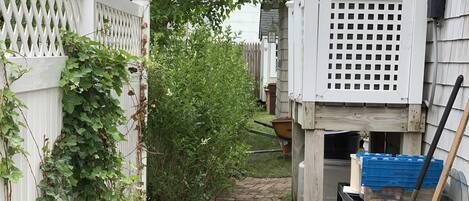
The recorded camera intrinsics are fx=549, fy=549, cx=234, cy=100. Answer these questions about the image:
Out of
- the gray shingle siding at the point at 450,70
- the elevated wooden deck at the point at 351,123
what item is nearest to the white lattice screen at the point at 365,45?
the elevated wooden deck at the point at 351,123

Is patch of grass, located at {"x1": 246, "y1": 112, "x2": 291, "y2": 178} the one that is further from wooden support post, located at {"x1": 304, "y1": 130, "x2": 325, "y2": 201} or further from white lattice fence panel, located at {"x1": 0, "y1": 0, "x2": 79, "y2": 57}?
white lattice fence panel, located at {"x1": 0, "y1": 0, "x2": 79, "y2": 57}

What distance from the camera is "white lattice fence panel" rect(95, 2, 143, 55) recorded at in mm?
3338

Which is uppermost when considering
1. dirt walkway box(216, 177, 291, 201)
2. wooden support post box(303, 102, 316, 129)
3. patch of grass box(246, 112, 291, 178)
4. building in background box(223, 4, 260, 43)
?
building in background box(223, 4, 260, 43)

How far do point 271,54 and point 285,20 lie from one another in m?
7.17

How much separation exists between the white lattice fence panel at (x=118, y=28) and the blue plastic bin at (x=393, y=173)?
6.23ft

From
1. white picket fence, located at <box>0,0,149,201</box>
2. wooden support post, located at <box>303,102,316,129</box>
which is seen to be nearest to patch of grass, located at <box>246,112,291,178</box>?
wooden support post, located at <box>303,102,316,129</box>

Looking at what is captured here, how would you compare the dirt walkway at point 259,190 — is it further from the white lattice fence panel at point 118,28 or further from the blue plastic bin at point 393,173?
the blue plastic bin at point 393,173

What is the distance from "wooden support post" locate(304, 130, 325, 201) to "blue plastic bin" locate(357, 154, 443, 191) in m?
0.88

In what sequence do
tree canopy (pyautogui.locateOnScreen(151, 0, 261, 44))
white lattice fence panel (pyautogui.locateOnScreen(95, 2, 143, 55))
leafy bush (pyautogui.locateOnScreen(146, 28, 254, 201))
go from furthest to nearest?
tree canopy (pyautogui.locateOnScreen(151, 0, 261, 44)) < leafy bush (pyautogui.locateOnScreen(146, 28, 254, 201)) < white lattice fence panel (pyautogui.locateOnScreen(95, 2, 143, 55))

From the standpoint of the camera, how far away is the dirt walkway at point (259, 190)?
650cm

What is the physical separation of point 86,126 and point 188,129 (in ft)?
8.04

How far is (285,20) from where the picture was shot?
1105 cm

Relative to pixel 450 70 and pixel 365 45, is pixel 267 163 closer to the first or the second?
pixel 365 45

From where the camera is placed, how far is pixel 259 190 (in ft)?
22.8
